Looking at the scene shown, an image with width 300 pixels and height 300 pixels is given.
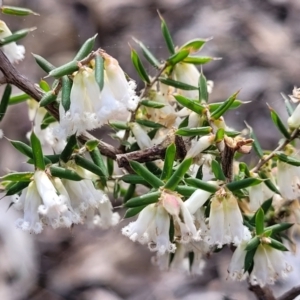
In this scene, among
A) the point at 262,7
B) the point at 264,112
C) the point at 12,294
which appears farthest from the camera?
the point at 262,7

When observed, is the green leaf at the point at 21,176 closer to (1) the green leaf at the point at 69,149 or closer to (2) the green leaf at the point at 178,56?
(1) the green leaf at the point at 69,149

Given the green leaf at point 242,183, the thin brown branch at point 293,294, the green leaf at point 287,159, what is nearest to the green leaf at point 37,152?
the green leaf at point 242,183

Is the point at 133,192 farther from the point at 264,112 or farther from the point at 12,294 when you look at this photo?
the point at 264,112

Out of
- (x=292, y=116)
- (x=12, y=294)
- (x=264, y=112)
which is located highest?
(x=292, y=116)

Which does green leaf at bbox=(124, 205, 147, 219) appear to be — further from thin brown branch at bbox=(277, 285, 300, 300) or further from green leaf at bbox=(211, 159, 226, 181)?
thin brown branch at bbox=(277, 285, 300, 300)

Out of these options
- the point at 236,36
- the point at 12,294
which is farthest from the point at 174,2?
the point at 12,294
